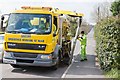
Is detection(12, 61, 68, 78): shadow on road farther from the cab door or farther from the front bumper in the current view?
the cab door

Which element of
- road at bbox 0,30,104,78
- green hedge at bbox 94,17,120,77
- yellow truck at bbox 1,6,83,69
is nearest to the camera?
green hedge at bbox 94,17,120,77

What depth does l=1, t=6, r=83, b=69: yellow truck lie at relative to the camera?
10.5 metres

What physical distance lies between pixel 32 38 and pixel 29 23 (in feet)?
2.62

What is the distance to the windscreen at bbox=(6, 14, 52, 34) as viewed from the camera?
35.2ft

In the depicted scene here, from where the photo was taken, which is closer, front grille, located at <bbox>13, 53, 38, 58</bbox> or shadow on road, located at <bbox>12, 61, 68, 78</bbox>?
front grille, located at <bbox>13, 53, 38, 58</bbox>

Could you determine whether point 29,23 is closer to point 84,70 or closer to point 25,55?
point 25,55

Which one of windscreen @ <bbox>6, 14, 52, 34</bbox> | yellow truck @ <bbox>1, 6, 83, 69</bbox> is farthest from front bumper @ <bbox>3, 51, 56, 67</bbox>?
windscreen @ <bbox>6, 14, 52, 34</bbox>

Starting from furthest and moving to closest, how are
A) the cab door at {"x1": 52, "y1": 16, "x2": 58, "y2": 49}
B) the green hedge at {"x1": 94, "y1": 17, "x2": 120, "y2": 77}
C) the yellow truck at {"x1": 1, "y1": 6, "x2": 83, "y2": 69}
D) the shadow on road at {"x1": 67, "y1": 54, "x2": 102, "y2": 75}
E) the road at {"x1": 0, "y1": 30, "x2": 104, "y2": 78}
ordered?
the cab door at {"x1": 52, "y1": 16, "x2": 58, "y2": 49} → the shadow on road at {"x1": 67, "y1": 54, "x2": 102, "y2": 75} → the yellow truck at {"x1": 1, "y1": 6, "x2": 83, "y2": 69} → the road at {"x1": 0, "y1": 30, "x2": 104, "y2": 78} → the green hedge at {"x1": 94, "y1": 17, "x2": 120, "y2": 77}

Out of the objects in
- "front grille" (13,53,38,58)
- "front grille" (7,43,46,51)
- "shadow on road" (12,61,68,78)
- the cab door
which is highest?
the cab door

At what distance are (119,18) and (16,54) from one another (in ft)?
13.8

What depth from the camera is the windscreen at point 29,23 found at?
10.7 meters

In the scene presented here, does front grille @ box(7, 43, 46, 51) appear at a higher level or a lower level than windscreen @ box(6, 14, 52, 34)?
lower

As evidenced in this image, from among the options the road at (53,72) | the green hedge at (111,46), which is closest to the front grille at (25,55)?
the road at (53,72)

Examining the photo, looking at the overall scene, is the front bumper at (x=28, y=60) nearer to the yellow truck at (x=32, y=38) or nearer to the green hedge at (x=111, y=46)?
the yellow truck at (x=32, y=38)
